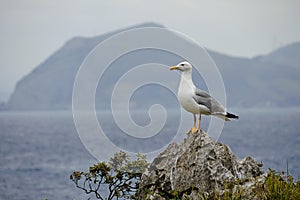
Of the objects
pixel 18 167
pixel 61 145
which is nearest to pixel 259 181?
pixel 18 167

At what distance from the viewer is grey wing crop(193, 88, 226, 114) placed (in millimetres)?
12188

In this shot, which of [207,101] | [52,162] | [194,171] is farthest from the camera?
[52,162]

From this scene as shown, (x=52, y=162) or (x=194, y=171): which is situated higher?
(x=52, y=162)

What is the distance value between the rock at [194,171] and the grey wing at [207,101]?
0.90m

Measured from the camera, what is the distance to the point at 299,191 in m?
9.78

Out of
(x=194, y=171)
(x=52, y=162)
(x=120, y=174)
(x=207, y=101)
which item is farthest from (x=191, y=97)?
(x=52, y=162)

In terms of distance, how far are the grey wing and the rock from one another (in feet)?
2.96

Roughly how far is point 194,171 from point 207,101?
2.04 meters

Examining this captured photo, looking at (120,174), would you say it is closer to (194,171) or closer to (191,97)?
(194,171)

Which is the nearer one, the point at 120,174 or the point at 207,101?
the point at 207,101

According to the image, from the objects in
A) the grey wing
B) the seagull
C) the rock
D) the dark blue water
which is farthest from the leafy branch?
the dark blue water

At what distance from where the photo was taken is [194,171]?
10828 millimetres

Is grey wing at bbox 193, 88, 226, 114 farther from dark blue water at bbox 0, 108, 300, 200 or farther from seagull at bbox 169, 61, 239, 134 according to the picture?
dark blue water at bbox 0, 108, 300, 200

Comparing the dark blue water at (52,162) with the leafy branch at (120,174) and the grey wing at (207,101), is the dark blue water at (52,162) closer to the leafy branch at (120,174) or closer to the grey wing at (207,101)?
the leafy branch at (120,174)
